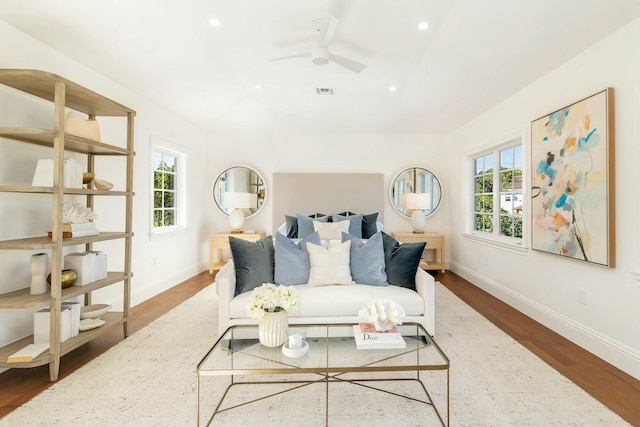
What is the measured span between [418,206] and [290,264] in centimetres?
301

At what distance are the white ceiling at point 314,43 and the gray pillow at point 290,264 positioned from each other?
1681 millimetres

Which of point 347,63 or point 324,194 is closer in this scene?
point 347,63

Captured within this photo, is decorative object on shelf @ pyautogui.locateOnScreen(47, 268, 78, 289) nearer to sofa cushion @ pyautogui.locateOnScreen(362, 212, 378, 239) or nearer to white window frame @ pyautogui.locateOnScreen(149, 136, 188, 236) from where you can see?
white window frame @ pyautogui.locateOnScreen(149, 136, 188, 236)

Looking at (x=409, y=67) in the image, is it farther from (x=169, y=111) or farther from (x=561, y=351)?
(x=169, y=111)

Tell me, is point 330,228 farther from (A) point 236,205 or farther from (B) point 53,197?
(B) point 53,197

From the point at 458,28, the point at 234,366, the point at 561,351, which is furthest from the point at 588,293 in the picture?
the point at 234,366

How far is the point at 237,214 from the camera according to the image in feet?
16.5

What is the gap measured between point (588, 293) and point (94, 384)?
12.1ft

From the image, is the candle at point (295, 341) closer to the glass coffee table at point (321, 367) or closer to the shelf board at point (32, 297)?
the glass coffee table at point (321, 367)

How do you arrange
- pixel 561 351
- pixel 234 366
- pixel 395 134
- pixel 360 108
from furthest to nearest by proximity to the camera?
pixel 395 134 → pixel 360 108 → pixel 561 351 → pixel 234 366

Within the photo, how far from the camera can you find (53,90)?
7.21 feet

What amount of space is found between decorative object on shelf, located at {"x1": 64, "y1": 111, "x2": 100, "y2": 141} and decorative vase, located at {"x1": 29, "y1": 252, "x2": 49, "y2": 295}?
91 centimetres

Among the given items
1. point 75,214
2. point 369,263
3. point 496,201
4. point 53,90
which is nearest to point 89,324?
point 75,214

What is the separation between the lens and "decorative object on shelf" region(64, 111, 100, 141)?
2225 mm
